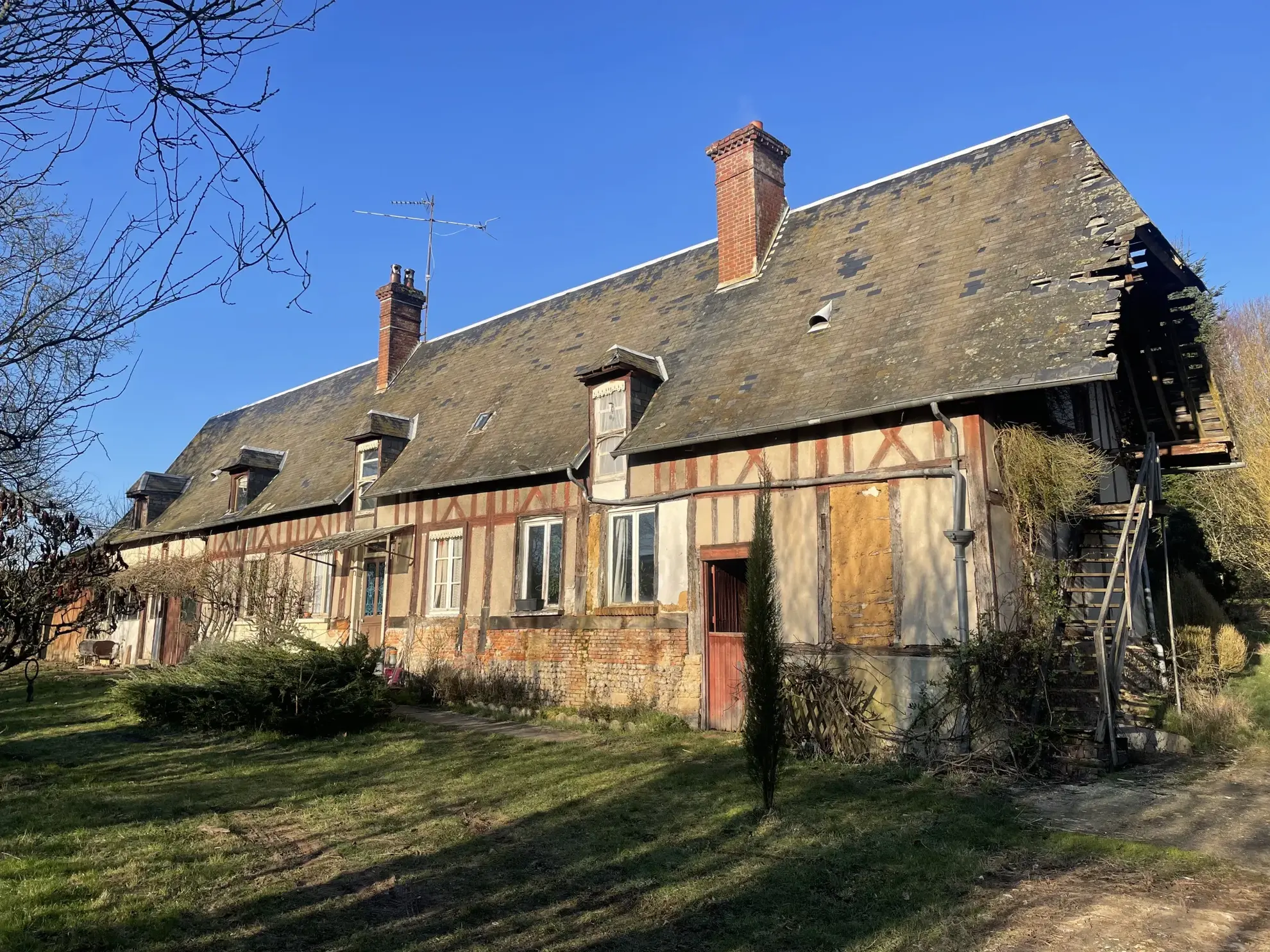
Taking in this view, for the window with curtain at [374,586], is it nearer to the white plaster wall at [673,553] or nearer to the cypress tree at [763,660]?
the white plaster wall at [673,553]

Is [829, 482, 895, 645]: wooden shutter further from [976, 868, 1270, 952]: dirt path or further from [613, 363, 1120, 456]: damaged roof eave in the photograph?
[976, 868, 1270, 952]: dirt path

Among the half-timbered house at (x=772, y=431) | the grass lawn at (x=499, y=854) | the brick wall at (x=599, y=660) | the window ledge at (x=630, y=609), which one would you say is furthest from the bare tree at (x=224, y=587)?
the grass lawn at (x=499, y=854)

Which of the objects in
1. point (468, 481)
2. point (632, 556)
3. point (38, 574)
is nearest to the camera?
point (38, 574)

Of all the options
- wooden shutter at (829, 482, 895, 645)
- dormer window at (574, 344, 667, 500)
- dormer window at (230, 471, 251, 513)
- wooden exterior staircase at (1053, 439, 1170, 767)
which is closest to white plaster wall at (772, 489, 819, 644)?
wooden shutter at (829, 482, 895, 645)

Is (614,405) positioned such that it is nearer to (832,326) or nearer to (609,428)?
(609,428)

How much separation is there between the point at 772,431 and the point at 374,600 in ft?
29.8

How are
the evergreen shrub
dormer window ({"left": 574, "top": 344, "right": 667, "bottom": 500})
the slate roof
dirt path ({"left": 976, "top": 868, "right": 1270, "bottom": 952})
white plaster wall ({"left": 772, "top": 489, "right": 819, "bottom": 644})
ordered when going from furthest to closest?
dormer window ({"left": 574, "top": 344, "right": 667, "bottom": 500}), the evergreen shrub, white plaster wall ({"left": 772, "top": 489, "right": 819, "bottom": 644}), the slate roof, dirt path ({"left": 976, "top": 868, "right": 1270, "bottom": 952})

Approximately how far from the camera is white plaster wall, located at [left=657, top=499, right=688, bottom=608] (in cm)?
1127

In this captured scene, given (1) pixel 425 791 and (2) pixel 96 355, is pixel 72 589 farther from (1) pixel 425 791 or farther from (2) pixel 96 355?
(2) pixel 96 355

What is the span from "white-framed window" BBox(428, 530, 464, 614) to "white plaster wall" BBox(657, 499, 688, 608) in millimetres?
4234

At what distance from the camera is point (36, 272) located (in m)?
3.92

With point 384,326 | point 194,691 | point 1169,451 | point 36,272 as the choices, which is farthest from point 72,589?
point 1169,451

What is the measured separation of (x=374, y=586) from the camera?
634 inches

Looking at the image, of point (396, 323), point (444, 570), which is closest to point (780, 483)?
point (444, 570)
